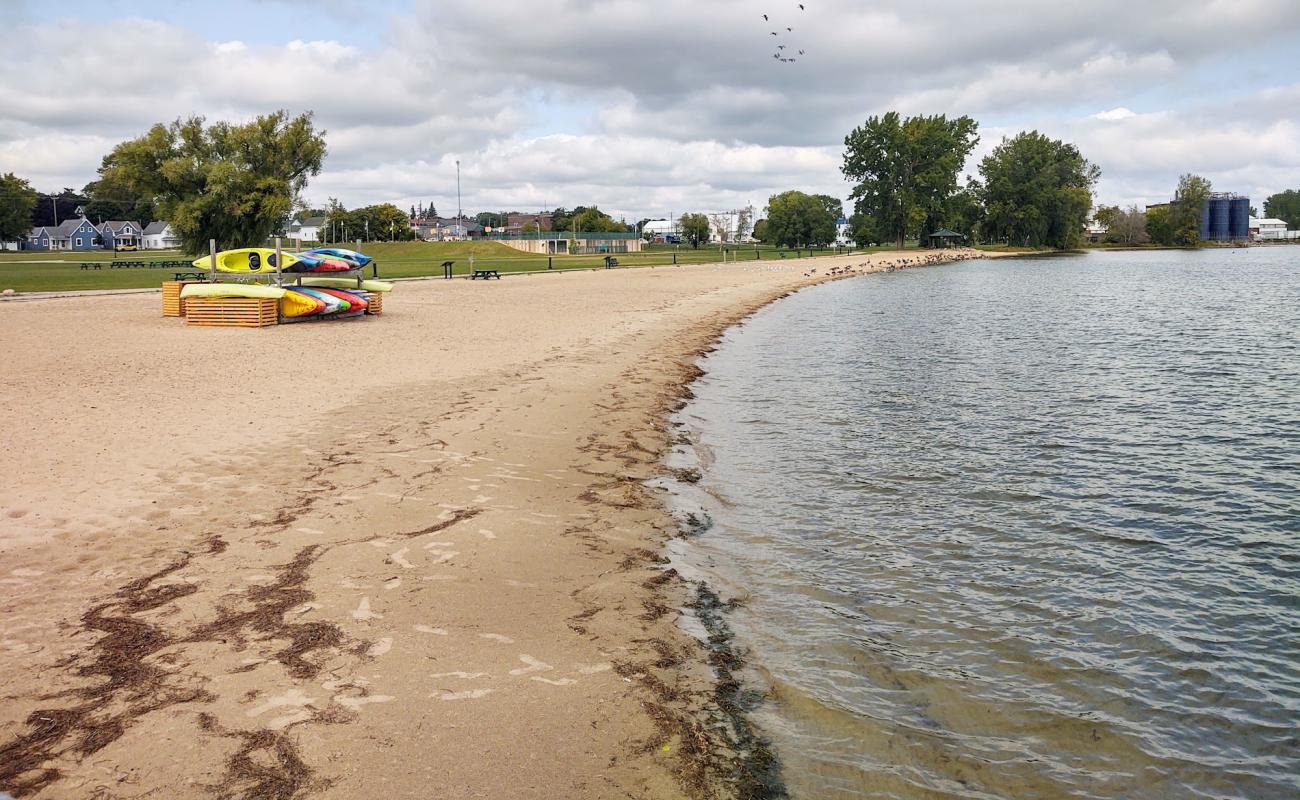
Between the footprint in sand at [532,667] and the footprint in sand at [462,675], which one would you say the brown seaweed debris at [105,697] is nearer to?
the footprint in sand at [462,675]

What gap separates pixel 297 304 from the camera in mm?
24328

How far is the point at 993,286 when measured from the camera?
190ft

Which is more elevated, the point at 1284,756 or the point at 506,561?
the point at 506,561

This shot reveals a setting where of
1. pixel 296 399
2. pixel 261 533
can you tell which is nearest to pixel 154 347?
pixel 296 399

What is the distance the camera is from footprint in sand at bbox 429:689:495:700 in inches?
195

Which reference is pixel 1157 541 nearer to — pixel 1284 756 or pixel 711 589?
pixel 1284 756

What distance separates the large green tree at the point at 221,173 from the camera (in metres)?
51.0

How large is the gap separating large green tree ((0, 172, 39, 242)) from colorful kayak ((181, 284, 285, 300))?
107435mm

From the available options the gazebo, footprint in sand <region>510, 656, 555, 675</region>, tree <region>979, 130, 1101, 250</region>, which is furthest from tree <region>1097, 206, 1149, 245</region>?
footprint in sand <region>510, 656, 555, 675</region>

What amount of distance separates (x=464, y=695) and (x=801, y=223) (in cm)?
14843

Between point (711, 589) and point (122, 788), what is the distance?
4.34 metres

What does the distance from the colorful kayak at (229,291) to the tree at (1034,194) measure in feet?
449

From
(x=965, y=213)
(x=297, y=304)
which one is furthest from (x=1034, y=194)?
(x=297, y=304)

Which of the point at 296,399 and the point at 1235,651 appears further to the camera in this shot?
the point at 296,399
